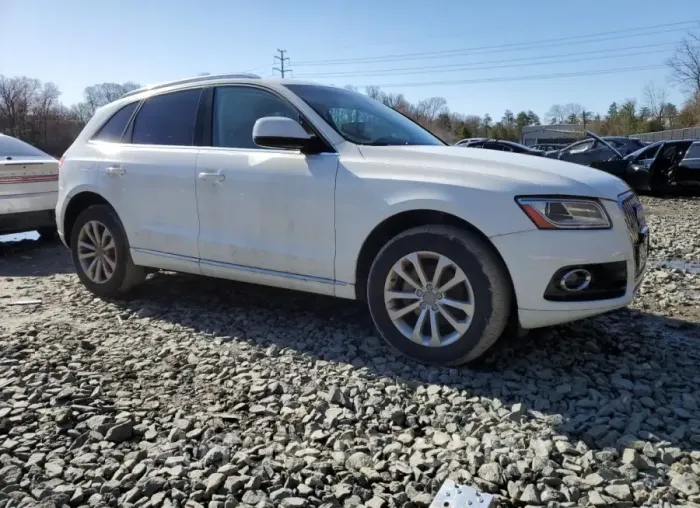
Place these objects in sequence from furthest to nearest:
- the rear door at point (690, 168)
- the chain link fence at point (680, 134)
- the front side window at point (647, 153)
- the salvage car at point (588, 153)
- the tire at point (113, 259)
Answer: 1. the chain link fence at point (680, 134)
2. the salvage car at point (588, 153)
3. the front side window at point (647, 153)
4. the rear door at point (690, 168)
5. the tire at point (113, 259)

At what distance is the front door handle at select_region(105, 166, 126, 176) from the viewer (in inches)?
177

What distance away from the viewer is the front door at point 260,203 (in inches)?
142

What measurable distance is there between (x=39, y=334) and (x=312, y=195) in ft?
7.14

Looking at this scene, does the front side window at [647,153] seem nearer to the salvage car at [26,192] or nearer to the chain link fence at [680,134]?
the salvage car at [26,192]

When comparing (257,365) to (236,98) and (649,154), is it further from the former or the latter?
(649,154)

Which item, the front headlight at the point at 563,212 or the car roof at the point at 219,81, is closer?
the front headlight at the point at 563,212

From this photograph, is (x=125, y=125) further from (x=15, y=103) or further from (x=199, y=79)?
(x=15, y=103)

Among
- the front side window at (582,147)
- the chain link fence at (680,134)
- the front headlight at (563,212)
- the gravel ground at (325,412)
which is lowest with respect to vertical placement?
the gravel ground at (325,412)

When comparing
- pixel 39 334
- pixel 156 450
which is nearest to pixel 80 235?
pixel 39 334

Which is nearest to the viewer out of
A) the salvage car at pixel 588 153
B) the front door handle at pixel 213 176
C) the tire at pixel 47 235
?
the front door handle at pixel 213 176

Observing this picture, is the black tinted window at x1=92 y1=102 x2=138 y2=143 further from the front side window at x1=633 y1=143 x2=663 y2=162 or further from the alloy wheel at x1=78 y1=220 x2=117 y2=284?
the front side window at x1=633 y1=143 x2=663 y2=162

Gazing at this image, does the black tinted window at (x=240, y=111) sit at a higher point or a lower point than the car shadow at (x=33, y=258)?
higher

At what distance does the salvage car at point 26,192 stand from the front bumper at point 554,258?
6151 millimetres

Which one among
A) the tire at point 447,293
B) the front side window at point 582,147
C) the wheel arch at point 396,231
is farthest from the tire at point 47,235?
the front side window at point 582,147
